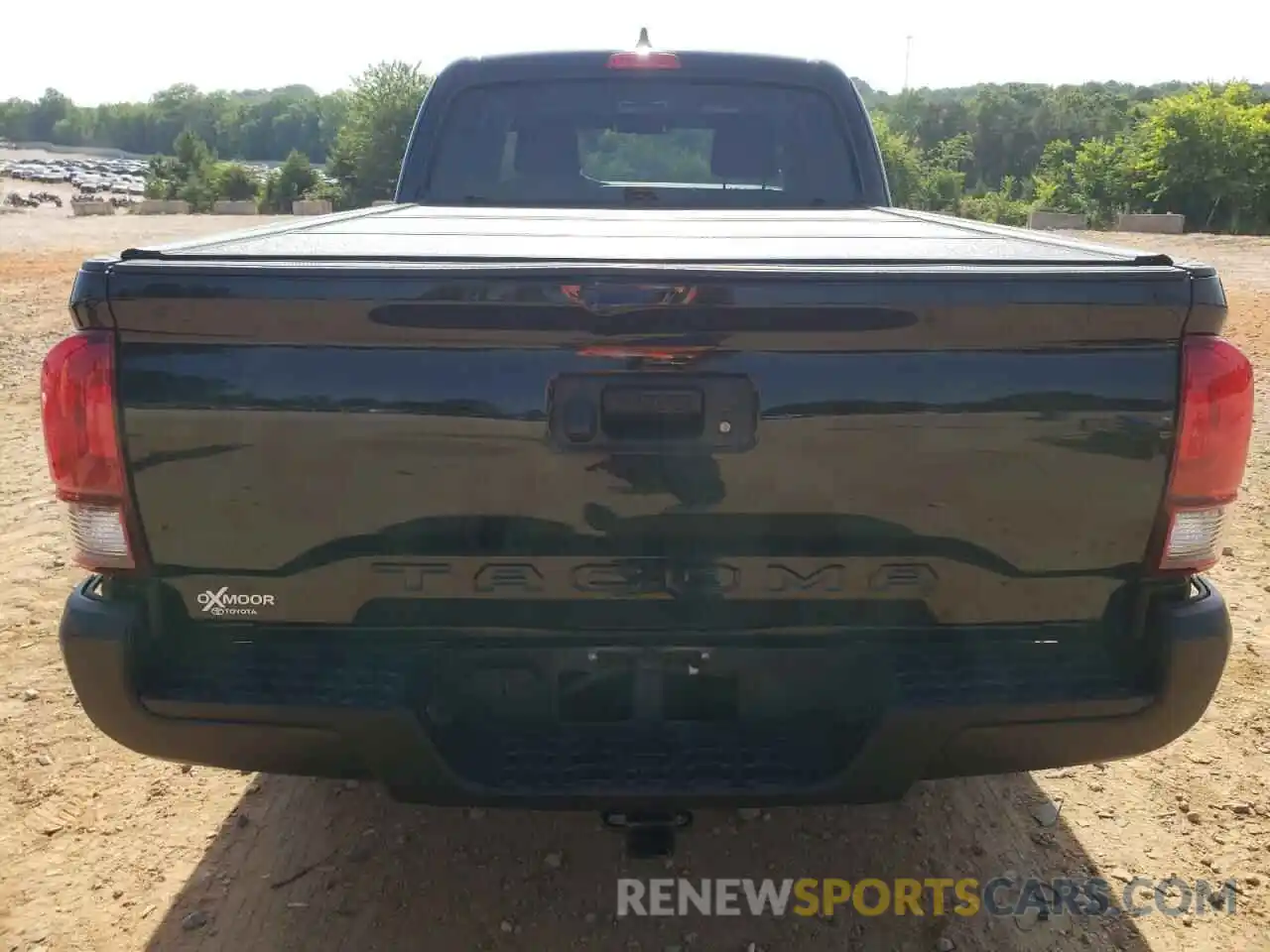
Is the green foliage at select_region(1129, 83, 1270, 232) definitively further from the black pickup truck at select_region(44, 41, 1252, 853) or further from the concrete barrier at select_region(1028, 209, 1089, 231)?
the black pickup truck at select_region(44, 41, 1252, 853)

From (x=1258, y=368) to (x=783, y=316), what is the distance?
9.15m

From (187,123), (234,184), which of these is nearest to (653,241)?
(234,184)

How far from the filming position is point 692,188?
4.34 meters

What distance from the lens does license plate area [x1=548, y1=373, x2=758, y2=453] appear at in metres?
1.91

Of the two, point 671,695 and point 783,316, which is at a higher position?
point 783,316

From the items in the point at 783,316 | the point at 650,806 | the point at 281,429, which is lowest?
the point at 650,806

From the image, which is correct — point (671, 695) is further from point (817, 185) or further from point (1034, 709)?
point (817, 185)

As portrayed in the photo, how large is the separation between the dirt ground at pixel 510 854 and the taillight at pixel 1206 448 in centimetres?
114

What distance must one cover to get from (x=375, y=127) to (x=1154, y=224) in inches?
1555

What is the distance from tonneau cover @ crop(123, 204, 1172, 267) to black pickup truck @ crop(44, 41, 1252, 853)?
32 mm

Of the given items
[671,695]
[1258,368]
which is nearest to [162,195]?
[1258,368]

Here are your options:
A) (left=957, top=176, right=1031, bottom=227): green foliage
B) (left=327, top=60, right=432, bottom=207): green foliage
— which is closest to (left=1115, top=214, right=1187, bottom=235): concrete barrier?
(left=957, top=176, right=1031, bottom=227): green foliage

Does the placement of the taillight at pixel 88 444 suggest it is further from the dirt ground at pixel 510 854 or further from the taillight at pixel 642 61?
the taillight at pixel 642 61

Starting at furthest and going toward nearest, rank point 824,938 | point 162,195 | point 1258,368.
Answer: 1. point 162,195
2. point 1258,368
3. point 824,938
